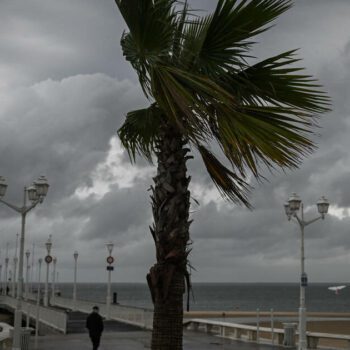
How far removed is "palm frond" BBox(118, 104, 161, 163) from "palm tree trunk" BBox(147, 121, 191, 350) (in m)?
1.17

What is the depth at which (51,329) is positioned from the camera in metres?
27.6

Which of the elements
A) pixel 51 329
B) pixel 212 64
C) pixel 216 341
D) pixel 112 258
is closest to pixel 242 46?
pixel 212 64

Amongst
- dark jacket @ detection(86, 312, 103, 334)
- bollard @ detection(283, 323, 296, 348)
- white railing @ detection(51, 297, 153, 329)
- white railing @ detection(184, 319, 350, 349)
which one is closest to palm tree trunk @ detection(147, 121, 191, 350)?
dark jacket @ detection(86, 312, 103, 334)

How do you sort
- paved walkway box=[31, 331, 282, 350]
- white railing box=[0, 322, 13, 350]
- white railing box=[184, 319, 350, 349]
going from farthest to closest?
white railing box=[184, 319, 350, 349], paved walkway box=[31, 331, 282, 350], white railing box=[0, 322, 13, 350]

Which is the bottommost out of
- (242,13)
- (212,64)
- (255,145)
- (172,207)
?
(172,207)

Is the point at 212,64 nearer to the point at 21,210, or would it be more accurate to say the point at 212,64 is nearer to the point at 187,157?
the point at 187,157

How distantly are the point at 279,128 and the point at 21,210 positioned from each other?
43.8ft

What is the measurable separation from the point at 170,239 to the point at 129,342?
17.4 meters

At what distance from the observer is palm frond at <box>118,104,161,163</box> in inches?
330

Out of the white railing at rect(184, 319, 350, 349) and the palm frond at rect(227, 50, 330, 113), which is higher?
the palm frond at rect(227, 50, 330, 113)

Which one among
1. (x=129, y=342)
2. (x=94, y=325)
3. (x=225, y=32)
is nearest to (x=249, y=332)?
(x=129, y=342)

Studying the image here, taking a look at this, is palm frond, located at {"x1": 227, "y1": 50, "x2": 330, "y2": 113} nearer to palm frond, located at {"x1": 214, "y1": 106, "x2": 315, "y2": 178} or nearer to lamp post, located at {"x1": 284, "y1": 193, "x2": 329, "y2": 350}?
palm frond, located at {"x1": 214, "y1": 106, "x2": 315, "y2": 178}

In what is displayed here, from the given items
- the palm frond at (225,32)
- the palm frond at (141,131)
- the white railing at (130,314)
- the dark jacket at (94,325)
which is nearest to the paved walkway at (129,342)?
the dark jacket at (94,325)

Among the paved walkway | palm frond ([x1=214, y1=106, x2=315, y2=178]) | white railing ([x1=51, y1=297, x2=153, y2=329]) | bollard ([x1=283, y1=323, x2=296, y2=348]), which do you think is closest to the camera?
palm frond ([x1=214, y1=106, x2=315, y2=178])
